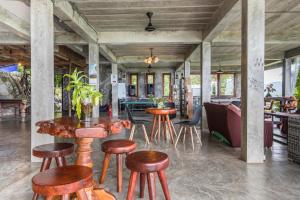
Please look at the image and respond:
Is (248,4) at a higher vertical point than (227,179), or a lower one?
higher

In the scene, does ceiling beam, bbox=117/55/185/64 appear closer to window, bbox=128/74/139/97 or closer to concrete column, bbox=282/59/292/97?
concrete column, bbox=282/59/292/97

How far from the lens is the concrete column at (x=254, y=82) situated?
3588 mm

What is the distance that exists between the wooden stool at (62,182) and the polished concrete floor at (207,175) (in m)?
0.87

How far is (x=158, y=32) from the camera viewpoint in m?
6.74

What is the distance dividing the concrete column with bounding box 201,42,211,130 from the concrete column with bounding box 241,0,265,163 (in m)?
3.25

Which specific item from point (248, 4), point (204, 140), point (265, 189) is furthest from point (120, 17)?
point (265, 189)

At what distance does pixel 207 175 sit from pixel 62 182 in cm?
212

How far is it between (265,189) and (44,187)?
2.38 m

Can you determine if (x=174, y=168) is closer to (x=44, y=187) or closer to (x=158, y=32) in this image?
(x=44, y=187)

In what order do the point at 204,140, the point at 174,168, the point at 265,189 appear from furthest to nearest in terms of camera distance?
the point at 204,140 → the point at 174,168 → the point at 265,189

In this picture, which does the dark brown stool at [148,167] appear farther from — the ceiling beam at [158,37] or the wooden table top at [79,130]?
the ceiling beam at [158,37]

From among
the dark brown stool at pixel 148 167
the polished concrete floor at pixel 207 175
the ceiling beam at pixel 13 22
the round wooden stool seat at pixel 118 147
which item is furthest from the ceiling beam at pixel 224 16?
the ceiling beam at pixel 13 22

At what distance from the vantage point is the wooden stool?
4.81ft

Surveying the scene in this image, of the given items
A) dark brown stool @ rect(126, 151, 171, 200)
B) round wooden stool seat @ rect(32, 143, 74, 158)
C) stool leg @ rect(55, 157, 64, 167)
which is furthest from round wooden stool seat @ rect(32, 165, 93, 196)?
stool leg @ rect(55, 157, 64, 167)
